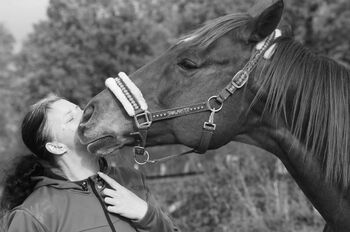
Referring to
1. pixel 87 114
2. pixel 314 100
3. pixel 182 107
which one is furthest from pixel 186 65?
pixel 314 100

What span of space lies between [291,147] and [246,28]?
0.70 m

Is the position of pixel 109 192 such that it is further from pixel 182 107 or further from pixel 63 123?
pixel 182 107

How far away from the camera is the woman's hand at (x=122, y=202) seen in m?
2.40

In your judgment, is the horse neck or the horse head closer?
the horse neck

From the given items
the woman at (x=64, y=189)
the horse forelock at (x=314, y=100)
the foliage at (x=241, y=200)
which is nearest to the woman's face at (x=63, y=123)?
the woman at (x=64, y=189)

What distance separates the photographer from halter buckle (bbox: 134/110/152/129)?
2541 mm

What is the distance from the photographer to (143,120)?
256 cm

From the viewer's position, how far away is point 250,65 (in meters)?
2.52

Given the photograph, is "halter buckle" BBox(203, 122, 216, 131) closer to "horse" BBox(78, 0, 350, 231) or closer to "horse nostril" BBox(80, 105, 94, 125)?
"horse" BBox(78, 0, 350, 231)

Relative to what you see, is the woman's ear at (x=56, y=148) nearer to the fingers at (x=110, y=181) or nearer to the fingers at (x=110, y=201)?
the fingers at (x=110, y=181)

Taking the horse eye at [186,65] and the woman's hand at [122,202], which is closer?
the woman's hand at [122,202]

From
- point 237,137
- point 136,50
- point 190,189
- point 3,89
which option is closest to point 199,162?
point 190,189

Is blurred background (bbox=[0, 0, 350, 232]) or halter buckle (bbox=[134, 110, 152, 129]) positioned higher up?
halter buckle (bbox=[134, 110, 152, 129])

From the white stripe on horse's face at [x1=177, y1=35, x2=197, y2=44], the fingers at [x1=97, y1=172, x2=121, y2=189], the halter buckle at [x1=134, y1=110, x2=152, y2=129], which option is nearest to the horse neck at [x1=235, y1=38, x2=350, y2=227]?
the white stripe on horse's face at [x1=177, y1=35, x2=197, y2=44]
